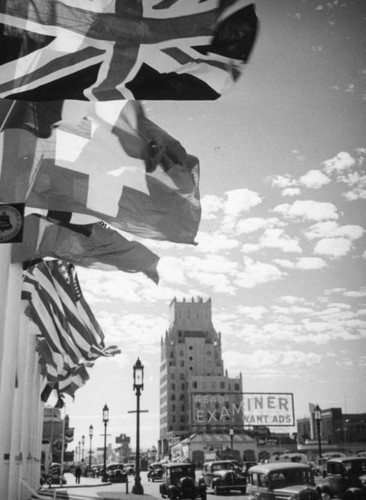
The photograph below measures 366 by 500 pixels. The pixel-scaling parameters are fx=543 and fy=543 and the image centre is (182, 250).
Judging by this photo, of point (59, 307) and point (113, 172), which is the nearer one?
point (113, 172)

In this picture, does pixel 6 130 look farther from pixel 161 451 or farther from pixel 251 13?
pixel 161 451

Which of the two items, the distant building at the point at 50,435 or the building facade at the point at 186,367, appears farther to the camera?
the building facade at the point at 186,367

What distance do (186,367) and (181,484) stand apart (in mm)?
148683

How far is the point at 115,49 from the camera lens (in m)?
7.36

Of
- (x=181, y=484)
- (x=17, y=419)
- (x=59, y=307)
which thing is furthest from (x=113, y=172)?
(x=181, y=484)

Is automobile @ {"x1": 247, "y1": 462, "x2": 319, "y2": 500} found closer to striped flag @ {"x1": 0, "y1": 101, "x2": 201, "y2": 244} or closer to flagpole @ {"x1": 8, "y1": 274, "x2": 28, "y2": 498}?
flagpole @ {"x1": 8, "y1": 274, "x2": 28, "y2": 498}

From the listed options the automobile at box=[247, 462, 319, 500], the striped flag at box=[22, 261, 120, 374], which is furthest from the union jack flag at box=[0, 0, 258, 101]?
the automobile at box=[247, 462, 319, 500]

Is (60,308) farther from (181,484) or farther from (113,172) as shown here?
(181,484)

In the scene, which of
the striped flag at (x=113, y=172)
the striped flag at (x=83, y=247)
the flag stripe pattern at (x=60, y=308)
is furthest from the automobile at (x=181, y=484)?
the striped flag at (x=113, y=172)

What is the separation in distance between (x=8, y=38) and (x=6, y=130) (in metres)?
2.29

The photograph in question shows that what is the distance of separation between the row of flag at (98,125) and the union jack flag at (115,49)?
0.5 inches

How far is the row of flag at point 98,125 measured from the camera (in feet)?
23.6

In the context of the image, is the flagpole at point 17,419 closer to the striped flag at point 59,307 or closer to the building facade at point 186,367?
the striped flag at point 59,307

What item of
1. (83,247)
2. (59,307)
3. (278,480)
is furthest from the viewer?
(59,307)
